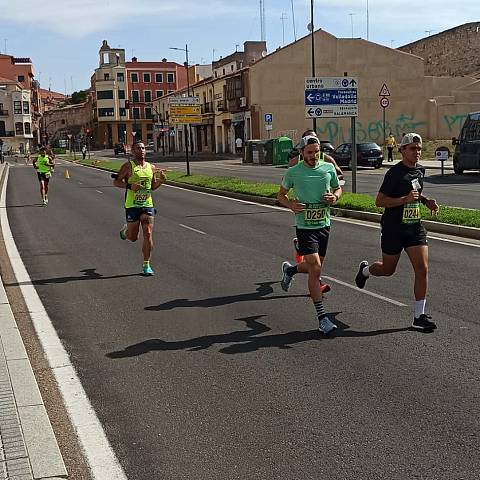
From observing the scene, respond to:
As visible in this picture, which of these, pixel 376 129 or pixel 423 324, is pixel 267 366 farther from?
pixel 376 129

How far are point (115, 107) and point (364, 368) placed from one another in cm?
11906

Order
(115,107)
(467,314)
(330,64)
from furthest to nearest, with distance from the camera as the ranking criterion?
(115,107)
(330,64)
(467,314)

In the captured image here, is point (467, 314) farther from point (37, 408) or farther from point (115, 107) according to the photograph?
point (115, 107)

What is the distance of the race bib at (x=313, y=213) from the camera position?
6898mm

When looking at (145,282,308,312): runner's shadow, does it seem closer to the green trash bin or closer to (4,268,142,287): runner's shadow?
(4,268,142,287): runner's shadow

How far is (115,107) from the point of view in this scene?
12038cm

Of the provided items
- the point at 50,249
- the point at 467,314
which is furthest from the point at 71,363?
the point at 50,249

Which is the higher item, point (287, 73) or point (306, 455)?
point (287, 73)

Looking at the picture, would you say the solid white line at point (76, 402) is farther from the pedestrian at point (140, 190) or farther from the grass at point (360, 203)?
the grass at point (360, 203)

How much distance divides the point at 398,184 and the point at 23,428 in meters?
3.98

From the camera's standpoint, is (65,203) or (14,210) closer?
(14,210)

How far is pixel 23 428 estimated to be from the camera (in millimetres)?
4316

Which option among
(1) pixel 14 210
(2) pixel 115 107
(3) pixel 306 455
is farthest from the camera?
(2) pixel 115 107

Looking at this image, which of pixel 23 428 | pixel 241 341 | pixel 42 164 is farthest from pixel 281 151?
pixel 23 428
